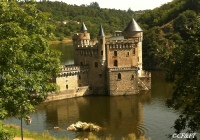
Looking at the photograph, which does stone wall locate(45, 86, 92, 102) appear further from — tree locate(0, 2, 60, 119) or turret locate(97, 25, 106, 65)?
tree locate(0, 2, 60, 119)

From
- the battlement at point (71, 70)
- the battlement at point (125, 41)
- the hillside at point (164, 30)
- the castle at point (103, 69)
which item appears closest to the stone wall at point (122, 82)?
the castle at point (103, 69)

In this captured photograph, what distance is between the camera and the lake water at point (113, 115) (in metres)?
28.7

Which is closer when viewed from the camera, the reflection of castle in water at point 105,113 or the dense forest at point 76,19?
the reflection of castle in water at point 105,113

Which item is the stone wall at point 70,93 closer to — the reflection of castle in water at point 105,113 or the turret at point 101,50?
the reflection of castle in water at point 105,113

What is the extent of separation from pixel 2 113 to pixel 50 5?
154096mm

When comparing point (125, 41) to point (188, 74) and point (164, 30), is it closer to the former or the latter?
point (188, 74)

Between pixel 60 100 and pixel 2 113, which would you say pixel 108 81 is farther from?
pixel 2 113

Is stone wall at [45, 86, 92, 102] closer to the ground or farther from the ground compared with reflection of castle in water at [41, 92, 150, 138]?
farther from the ground

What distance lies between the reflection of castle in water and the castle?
147cm

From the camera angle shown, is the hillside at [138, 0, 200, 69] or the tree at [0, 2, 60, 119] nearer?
the tree at [0, 2, 60, 119]

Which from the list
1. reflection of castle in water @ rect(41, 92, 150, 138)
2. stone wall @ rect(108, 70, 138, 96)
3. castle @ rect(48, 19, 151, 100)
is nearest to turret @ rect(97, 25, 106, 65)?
castle @ rect(48, 19, 151, 100)

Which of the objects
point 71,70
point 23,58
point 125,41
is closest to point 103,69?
point 71,70

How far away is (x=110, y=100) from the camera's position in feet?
130

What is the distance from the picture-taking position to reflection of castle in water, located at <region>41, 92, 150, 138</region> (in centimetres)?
3006
